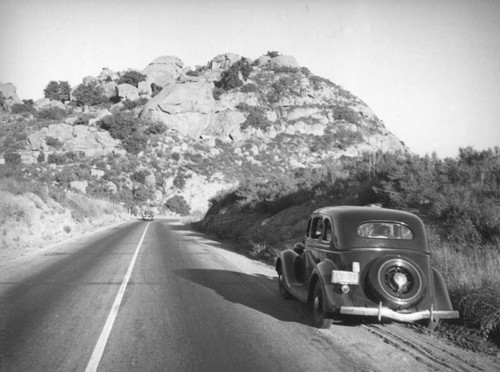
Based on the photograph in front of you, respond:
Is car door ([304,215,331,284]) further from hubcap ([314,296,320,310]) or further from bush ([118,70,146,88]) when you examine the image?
bush ([118,70,146,88])

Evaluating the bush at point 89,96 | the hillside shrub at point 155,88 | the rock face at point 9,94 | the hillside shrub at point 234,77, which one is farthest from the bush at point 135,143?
the rock face at point 9,94

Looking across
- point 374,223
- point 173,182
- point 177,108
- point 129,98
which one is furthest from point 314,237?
point 129,98

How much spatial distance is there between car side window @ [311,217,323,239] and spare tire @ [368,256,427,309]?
5.16ft

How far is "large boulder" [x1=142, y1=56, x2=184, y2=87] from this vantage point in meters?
117

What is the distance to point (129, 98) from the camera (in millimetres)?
102625

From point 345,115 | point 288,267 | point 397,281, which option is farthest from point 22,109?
point 397,281

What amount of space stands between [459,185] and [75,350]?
10.1 meters

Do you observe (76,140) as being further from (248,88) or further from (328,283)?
(328,283)

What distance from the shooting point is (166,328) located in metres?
5.51

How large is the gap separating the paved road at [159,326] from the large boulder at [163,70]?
112637 mm

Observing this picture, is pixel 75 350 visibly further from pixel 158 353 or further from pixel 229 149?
pixel 229 149

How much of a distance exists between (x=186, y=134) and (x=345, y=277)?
264ft

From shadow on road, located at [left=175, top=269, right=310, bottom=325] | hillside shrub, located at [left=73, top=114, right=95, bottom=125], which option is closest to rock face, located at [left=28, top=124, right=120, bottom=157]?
hillside shrub, located at [left=73, top=114, right=95, bottom=125]

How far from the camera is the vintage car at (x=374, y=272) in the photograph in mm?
5074
